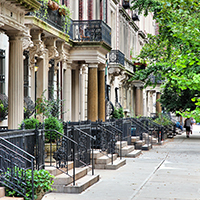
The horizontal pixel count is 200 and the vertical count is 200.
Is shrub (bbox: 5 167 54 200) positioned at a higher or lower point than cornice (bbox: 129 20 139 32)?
lower

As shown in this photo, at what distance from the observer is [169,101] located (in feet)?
112

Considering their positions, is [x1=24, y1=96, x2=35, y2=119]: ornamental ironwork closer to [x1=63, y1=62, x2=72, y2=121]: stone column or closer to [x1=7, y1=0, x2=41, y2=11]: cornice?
[x1=7, y1=0, x2=41, y2=11]: cornice

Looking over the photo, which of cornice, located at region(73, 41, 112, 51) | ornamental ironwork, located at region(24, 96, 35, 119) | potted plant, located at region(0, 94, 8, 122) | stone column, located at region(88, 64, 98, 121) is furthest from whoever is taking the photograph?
stone column, located at region(88, 64, 98, 121)

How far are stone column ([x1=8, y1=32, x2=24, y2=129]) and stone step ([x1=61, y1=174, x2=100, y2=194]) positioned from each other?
229 cm

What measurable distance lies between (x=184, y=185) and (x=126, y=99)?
27033mm

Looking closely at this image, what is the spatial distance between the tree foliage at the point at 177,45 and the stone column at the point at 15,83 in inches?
154

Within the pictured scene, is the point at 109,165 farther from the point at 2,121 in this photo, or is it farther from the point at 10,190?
the point at 10,190

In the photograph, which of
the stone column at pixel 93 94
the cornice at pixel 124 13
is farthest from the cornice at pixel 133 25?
the stone column at pixel 93 94

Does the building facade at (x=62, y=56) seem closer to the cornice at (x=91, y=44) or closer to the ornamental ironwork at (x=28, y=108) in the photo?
the cornice at (x=91, y=44)

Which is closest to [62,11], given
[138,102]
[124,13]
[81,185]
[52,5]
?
[52,5]

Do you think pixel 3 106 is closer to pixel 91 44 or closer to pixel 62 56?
pixel 62 56

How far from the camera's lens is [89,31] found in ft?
66.5

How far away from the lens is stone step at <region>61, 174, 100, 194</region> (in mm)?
9633

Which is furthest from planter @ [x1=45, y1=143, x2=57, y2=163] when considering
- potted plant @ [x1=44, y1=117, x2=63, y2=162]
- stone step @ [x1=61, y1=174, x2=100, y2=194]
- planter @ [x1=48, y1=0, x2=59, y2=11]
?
planter @ [x1=48, y1=0, x2=59, y2=11]
